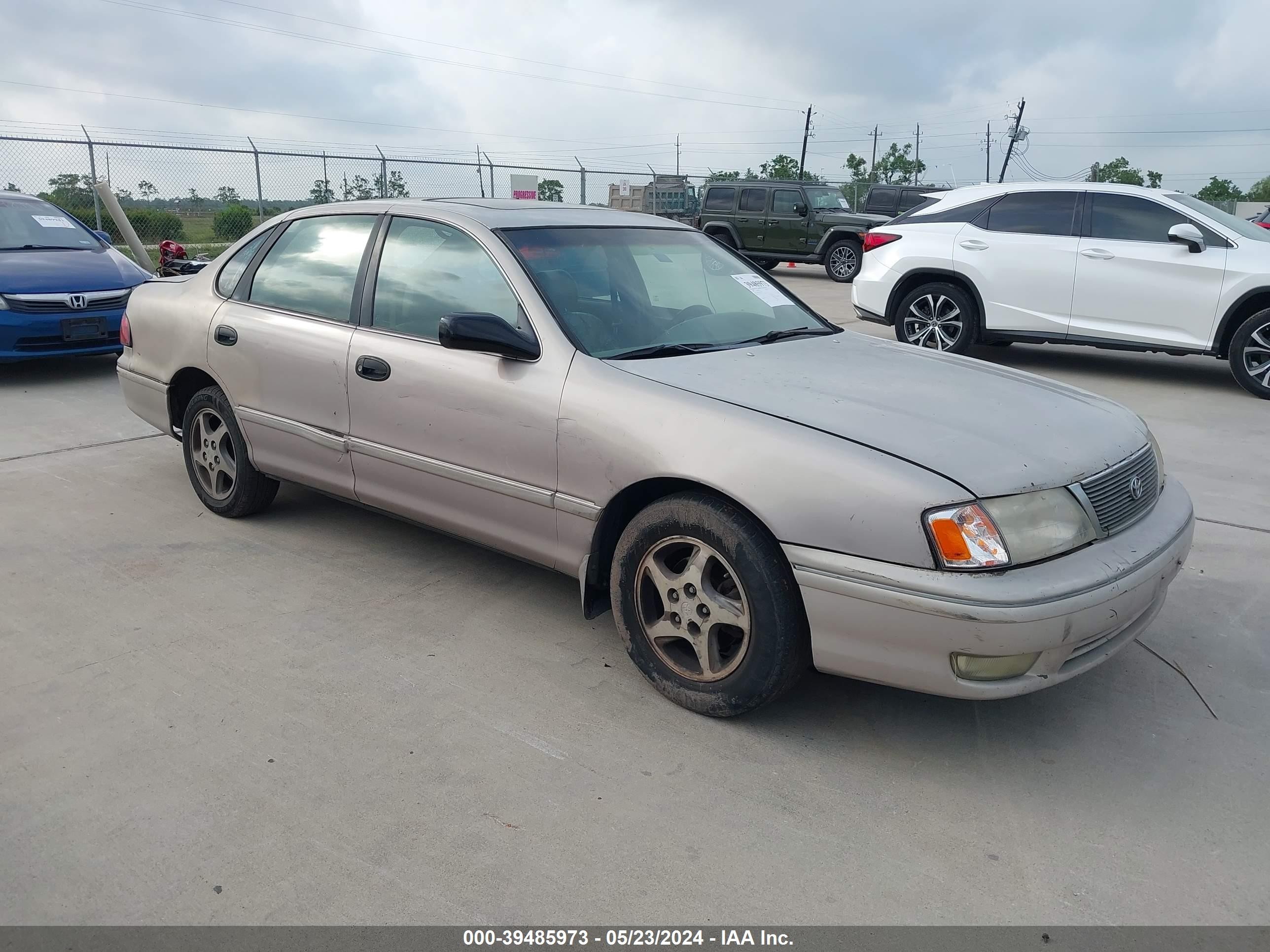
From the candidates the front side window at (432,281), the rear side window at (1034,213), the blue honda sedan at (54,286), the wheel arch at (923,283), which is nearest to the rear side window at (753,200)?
the wheel arch at (923,283)

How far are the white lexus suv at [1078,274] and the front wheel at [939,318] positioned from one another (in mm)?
10

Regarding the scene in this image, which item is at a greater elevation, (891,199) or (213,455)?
(891,199)

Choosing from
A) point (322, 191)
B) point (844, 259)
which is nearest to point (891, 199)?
point (844, 259)

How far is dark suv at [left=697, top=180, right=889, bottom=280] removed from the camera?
18.2 m

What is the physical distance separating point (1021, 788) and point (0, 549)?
14.0 ft

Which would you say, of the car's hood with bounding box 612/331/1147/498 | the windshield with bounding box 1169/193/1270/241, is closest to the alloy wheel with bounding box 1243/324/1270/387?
the windshield with bounding box 1169/193/1270/241

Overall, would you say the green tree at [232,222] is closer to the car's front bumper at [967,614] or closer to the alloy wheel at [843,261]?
the alloy wheel at [843,261]

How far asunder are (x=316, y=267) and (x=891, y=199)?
20.8 metres

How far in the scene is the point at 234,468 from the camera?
4.77 metres

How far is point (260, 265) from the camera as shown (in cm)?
462

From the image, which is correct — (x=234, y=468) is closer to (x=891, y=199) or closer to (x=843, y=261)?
(x=843, y=261)

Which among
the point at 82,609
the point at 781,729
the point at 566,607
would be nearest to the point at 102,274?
the point at 82,609

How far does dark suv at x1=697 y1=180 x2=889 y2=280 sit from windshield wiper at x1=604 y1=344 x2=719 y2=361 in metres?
15.2
